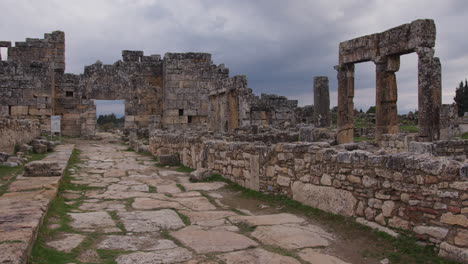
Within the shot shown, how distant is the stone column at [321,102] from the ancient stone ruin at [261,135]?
0.20ft

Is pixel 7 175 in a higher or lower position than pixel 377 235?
higher

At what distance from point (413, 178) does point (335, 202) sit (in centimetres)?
143

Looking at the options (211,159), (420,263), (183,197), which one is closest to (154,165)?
(211,159)

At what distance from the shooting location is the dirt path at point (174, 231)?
170 inches

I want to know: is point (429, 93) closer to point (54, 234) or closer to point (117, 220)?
point (117, 220)

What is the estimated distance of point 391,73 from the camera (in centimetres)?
1507

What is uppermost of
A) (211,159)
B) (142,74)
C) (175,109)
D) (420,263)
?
(142,74)

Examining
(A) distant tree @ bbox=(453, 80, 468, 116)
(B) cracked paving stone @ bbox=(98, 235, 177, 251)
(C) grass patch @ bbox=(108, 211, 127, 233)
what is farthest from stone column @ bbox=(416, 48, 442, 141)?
(A) distant tree @ bbox=(453, 80, 468, 116)

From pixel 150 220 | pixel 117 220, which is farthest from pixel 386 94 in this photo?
pixel 117 220

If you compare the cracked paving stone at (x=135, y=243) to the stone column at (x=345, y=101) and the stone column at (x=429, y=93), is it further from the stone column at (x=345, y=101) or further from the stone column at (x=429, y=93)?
the stone column at (x=345, y=101)

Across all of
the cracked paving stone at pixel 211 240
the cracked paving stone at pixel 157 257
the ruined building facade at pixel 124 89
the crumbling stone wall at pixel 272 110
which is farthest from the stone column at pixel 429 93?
the cracked paving stone at pixel 157 257

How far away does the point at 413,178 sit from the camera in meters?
Result: 4.65

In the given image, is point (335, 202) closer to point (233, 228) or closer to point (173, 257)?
point (233, 228)

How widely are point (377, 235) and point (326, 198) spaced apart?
1205mm
